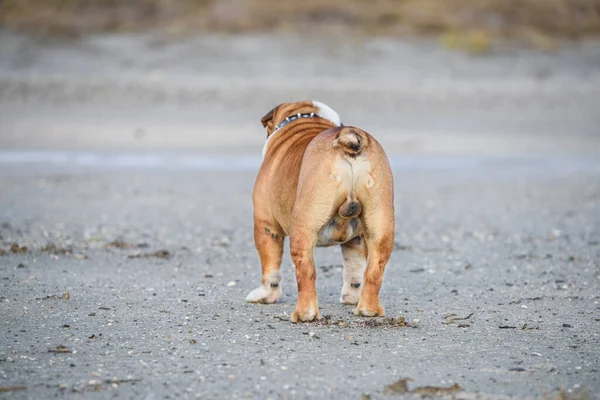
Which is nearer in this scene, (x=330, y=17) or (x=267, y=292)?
(x=267, y=292)

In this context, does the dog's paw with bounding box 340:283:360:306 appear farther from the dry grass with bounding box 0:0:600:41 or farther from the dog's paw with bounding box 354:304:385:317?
the dry grass with bounding box 0:0:600:41

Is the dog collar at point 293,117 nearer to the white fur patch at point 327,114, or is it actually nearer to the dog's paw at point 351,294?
the white fur patch at point 327,114

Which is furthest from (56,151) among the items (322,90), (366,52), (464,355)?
(464,355)

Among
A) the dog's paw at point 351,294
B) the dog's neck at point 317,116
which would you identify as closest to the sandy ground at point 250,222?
the dog's paw at point 351,294

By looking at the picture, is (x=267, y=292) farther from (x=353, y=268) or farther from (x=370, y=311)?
(x=370, y=311)

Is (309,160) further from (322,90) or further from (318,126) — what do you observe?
(322,90)

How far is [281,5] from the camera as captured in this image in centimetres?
3319

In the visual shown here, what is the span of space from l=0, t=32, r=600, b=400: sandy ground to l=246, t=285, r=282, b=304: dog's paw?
3.2 inches

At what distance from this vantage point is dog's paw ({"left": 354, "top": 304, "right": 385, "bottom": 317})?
24.2 ft

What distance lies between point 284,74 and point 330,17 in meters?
7.13

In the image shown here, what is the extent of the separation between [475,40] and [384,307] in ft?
72.2

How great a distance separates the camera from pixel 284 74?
26.4m

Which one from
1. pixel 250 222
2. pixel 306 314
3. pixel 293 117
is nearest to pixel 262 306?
pixel 306 314

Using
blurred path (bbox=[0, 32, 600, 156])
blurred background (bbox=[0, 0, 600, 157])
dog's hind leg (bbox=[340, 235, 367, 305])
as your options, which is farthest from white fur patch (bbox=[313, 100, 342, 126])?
blurred path (bbox=[0, 32, 600, 156])
